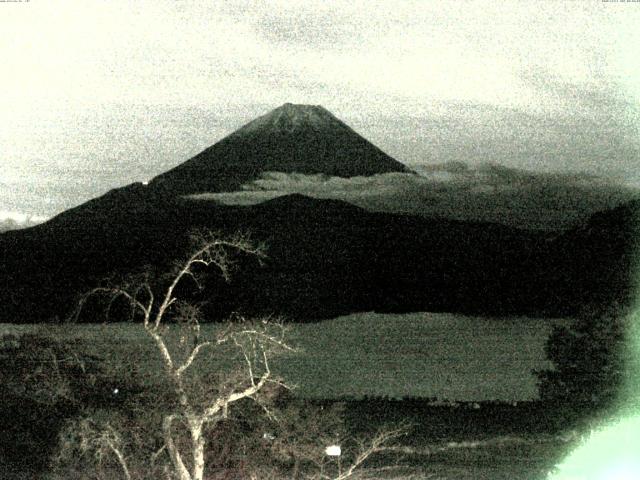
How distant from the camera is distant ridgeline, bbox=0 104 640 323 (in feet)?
66.2

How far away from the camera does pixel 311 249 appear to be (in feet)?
74.2

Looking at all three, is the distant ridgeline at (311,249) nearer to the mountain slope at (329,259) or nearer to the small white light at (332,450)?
the mountain slope at (329,259)

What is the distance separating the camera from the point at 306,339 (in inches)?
791

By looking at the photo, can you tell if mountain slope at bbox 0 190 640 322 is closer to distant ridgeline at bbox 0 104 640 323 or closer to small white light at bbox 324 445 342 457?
distant ridgeline at bbox 0 104 640 323

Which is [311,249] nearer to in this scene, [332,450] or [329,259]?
[329,259]

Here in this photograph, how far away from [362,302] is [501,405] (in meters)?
5.80

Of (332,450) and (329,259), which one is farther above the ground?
(329,259)

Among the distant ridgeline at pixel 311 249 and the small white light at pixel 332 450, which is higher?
the distant ridgeline at pixel 311 249

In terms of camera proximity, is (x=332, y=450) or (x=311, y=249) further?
(x=311, y=249)

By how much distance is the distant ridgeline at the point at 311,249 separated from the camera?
66.2 feet

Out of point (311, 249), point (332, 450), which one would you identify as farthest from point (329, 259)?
point (332, 450)

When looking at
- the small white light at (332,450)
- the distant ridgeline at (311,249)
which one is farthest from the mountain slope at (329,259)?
the small white light at (332,450)

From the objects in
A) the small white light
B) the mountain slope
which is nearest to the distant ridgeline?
the mountain slope

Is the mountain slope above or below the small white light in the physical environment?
above
